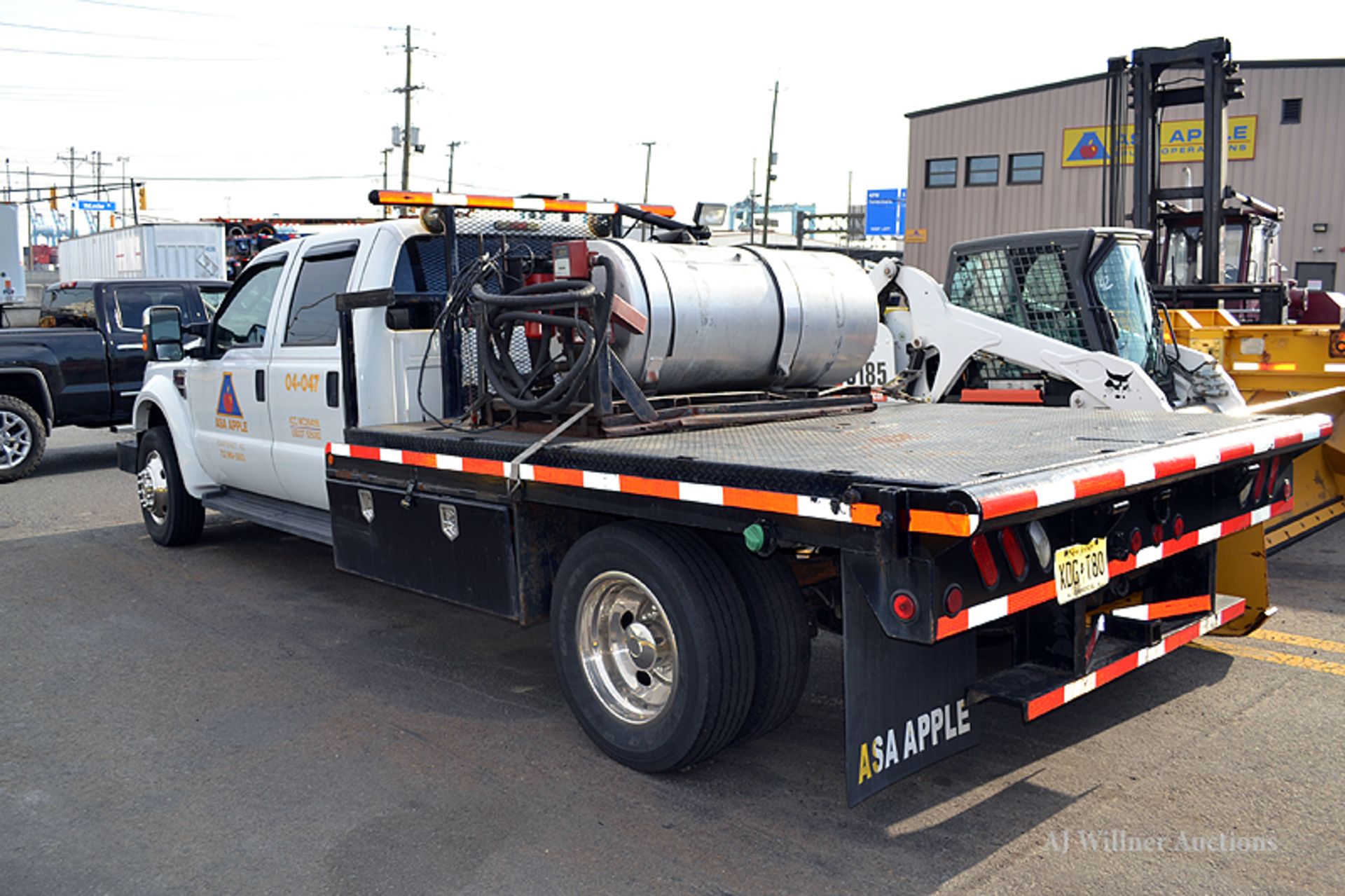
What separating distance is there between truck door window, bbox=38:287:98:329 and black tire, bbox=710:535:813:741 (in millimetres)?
11289

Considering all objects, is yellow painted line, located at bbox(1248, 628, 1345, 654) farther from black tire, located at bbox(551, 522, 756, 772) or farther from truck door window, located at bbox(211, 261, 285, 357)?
truck door window, located at bbox(211, 261, 285, 357)

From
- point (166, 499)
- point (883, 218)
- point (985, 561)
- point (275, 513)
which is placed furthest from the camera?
point (883, 218)

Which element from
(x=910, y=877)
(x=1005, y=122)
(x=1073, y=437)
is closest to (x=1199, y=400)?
(x=1073, y=437)

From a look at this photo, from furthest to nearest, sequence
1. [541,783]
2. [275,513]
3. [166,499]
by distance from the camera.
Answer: [166,499]
[275,513]
[541,783]

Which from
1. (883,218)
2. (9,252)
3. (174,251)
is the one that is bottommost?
(9,252)

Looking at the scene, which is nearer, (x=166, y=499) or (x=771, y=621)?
(x=771, y=621)

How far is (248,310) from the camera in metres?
7.09

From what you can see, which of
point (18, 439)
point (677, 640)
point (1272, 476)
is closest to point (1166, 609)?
point (1272, 476)

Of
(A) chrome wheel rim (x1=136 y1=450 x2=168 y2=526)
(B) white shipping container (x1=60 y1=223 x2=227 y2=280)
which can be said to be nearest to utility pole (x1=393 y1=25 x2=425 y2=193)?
(B) white shipping container (x1=60 y1=223 x2=227 y2=280)

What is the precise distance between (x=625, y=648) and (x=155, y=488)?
534 centimetres

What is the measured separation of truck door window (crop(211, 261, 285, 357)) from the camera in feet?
22.6

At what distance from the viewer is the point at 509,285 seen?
17.5 ft

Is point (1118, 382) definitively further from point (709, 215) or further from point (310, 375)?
point (310, 375)

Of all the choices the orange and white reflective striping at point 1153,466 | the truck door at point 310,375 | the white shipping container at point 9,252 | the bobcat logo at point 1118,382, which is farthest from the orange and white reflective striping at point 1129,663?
the white shipping container at point 9,252
